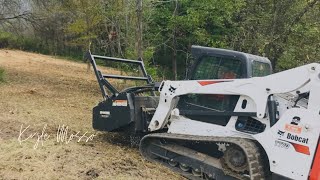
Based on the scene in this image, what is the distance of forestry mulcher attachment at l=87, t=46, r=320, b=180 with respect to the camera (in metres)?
6.04

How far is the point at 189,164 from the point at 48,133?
11.0 feet

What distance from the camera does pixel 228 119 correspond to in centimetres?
712

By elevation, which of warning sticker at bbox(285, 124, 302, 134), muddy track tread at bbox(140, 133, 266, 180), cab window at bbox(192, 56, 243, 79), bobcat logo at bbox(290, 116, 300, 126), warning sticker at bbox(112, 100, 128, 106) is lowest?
muddy track tread at bbox(140, 133, 266, 180)

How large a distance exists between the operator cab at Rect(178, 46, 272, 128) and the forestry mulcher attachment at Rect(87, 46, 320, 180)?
0.02 m

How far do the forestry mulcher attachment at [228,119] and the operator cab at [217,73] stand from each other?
16 mm

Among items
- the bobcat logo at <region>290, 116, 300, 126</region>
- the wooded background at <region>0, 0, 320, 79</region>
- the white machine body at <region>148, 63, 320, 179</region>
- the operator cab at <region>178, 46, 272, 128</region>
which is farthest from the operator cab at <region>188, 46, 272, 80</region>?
the wooded background at <region>0, 0, 320, 79</region>

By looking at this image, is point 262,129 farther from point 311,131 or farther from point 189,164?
point 189,164

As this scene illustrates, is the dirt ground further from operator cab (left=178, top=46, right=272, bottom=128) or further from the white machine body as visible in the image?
the white machine body

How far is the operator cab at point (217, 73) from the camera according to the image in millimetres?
7207

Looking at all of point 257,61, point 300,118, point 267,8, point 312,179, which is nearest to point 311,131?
point 300,118

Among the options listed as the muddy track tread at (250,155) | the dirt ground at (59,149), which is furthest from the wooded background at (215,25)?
the muddy track tread at (250,155)

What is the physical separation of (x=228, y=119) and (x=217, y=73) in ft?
2.86

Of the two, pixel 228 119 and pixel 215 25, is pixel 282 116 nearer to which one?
pixel 228 119

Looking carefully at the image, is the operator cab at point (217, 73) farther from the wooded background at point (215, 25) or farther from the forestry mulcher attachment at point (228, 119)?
the wooded background at point (215, 25)
